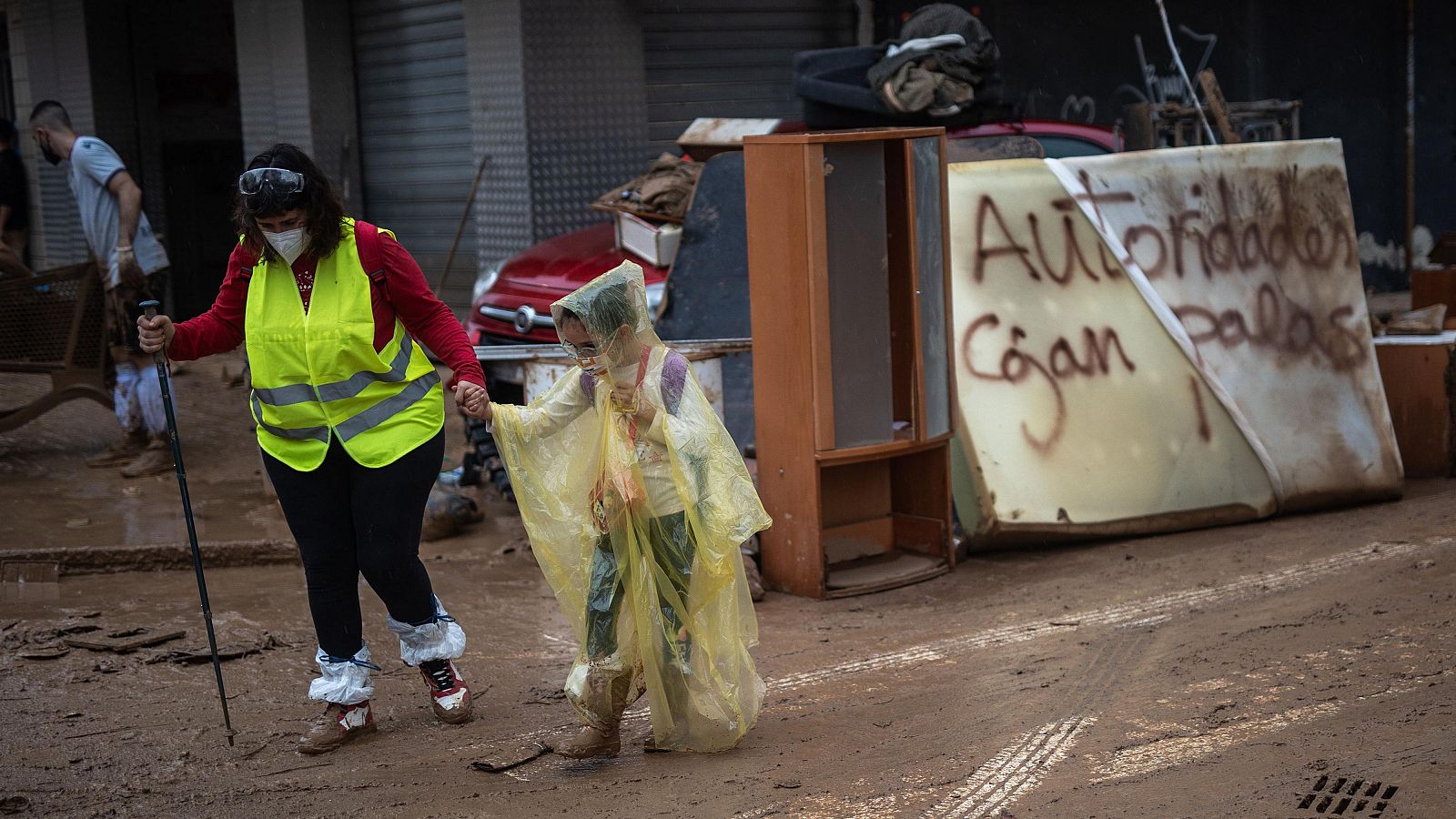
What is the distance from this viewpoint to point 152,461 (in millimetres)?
8469

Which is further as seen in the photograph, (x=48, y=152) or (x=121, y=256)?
(x=48, y=152)

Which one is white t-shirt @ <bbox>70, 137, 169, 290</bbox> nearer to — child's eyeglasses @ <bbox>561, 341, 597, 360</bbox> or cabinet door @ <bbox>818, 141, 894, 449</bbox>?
cabinet door @ <bbox>818, 141, 894, 449</bbox>

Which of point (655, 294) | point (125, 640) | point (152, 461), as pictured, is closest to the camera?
point (125, 640)

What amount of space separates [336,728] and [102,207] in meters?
5.09

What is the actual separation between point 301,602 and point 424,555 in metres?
0.87

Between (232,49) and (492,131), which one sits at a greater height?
(232,49)

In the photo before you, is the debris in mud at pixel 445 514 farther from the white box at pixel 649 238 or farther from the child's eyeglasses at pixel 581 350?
the child's eyeglasses at pixel 581 350

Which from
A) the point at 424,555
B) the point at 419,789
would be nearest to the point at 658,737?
the point at 419,789

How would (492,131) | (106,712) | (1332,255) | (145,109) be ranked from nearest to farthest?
(106,712) < (1332,255) < (492,131) < (145,109)

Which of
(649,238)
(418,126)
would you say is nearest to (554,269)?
(649,238)

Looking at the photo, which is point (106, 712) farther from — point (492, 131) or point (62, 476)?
point (492, 131)

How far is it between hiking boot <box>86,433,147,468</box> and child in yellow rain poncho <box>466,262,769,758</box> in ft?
17.4

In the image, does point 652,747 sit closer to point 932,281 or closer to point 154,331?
point 154,331

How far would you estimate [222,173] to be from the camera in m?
16.4
